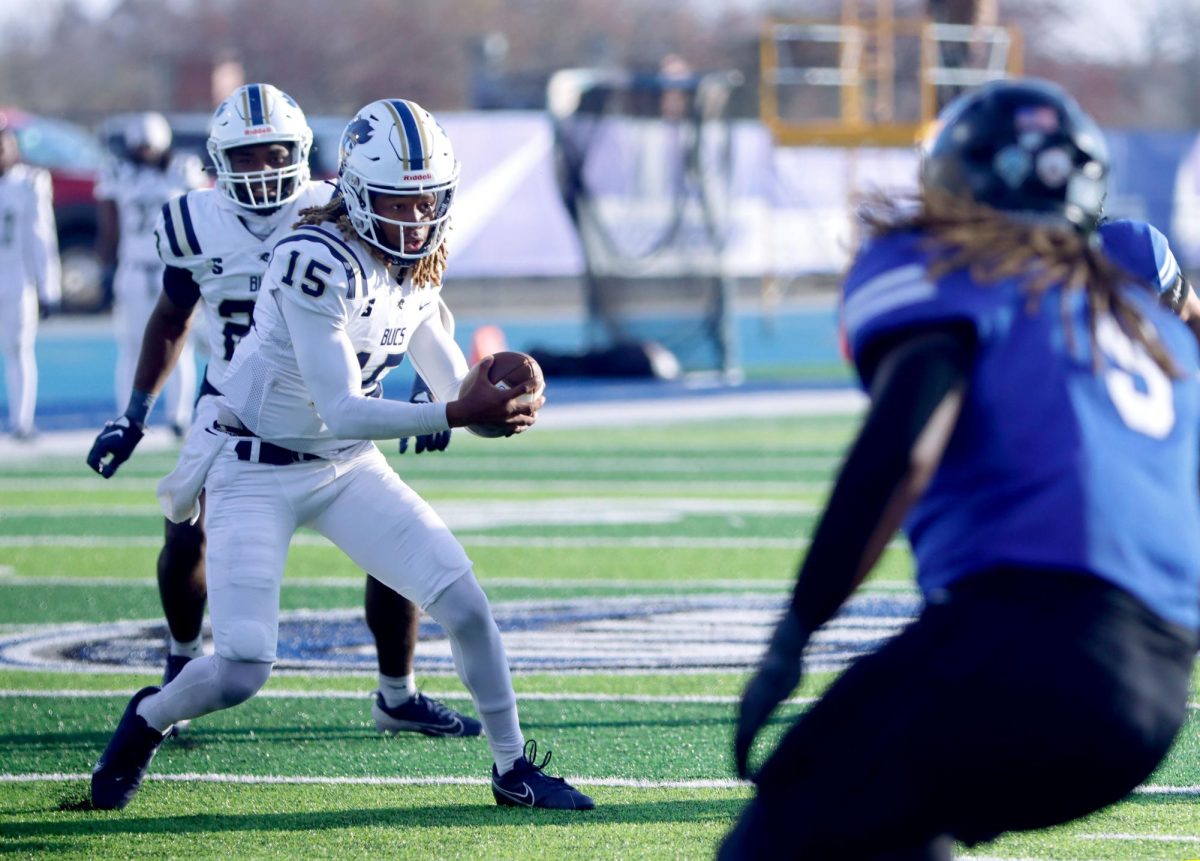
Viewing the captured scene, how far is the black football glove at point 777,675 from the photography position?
244cm

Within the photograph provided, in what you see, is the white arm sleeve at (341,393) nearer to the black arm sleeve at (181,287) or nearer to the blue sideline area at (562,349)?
the black arm sleeve at (181,287)

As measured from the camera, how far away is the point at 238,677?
13.6ft

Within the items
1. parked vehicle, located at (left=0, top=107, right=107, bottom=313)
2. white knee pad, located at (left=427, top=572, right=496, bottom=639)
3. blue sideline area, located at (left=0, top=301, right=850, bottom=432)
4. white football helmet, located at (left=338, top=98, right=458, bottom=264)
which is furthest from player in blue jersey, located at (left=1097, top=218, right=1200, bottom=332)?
parked vehicle, located at (left=0, top=107, right=107, bottom=313)

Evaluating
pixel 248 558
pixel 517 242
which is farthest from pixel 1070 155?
pixel 517 242

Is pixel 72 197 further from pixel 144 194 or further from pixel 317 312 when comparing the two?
pixel 317 312

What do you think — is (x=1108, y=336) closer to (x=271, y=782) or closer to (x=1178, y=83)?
(x=271, y=782)

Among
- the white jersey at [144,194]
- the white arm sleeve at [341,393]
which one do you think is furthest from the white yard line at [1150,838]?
the white jersey at [144,194]

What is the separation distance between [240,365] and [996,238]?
7.74 ft

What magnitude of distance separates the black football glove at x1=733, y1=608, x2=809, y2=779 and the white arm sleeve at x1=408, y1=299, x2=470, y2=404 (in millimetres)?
2161

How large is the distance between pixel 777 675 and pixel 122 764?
95.3 inches

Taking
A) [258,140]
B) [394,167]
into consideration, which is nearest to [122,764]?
[394,167]

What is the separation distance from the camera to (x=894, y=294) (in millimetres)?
2395

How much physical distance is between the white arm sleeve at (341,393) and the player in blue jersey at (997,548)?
5.39ft

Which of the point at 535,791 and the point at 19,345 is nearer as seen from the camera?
the point at 535,791
